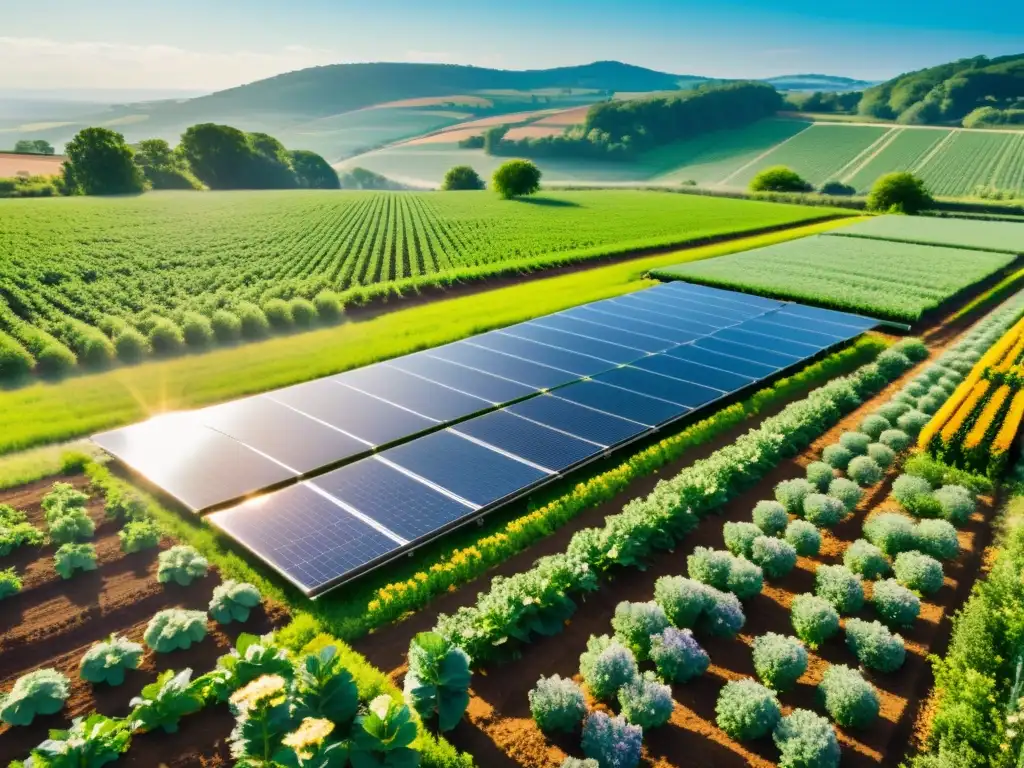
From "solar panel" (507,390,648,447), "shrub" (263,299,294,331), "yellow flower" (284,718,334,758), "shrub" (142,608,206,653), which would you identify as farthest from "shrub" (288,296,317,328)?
"yellow flower" (284,718,334,758)

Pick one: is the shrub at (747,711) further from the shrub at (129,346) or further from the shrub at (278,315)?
the shrub at (278,315)

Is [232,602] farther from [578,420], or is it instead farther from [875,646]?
[875,646]

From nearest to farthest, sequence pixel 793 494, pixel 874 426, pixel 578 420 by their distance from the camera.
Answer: pixel 793 494 < pixel 578 420 < pixel 874 426

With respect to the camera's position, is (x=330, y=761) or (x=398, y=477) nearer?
(x=330, y=761)

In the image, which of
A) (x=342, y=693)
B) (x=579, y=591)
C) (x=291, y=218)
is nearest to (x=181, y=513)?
(x=342, y=693)

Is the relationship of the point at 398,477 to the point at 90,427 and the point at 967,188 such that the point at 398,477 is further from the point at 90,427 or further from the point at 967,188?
the point at 967,188

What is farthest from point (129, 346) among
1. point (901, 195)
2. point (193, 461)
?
point (901, 195)

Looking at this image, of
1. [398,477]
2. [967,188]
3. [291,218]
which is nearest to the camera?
[398,477]
